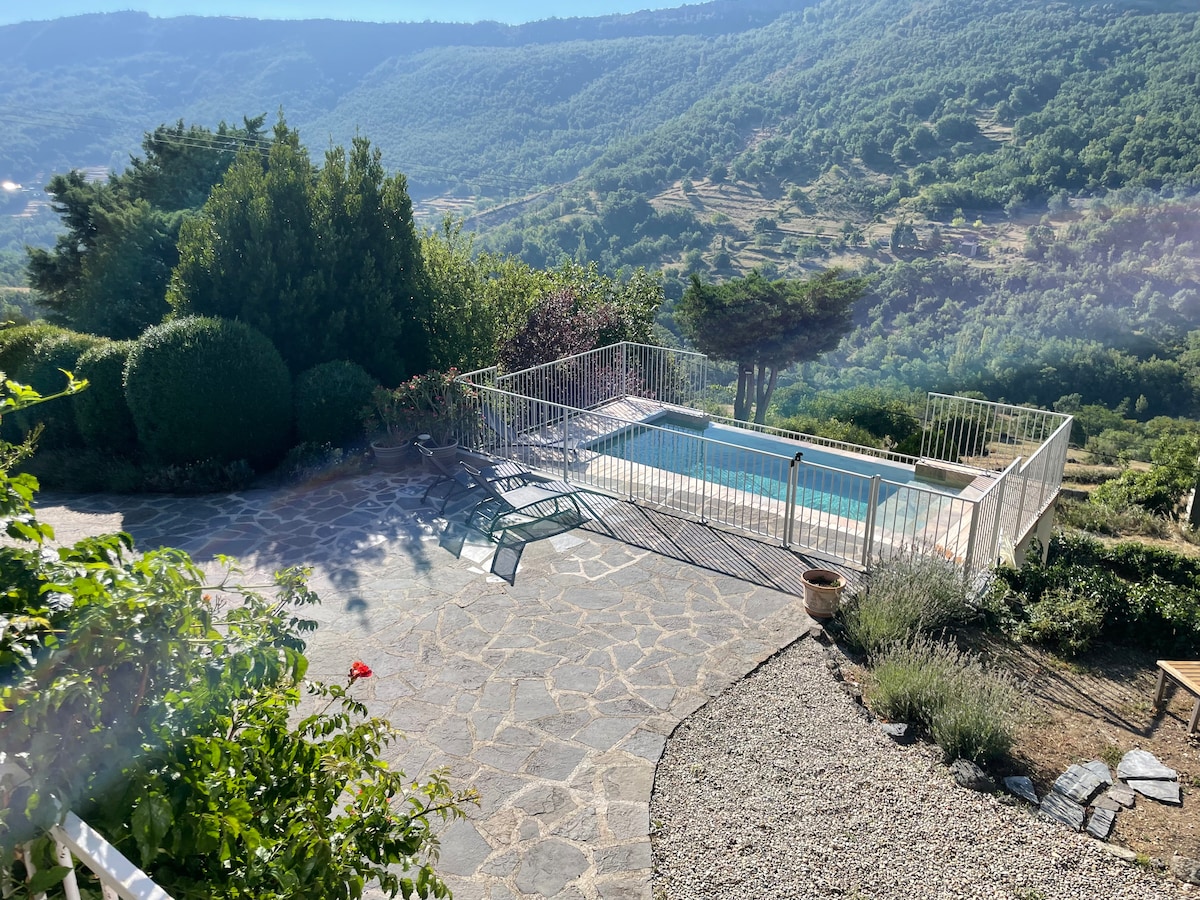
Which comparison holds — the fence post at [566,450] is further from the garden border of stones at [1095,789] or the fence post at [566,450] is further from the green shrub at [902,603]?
the garden border of stones at [1095,789]

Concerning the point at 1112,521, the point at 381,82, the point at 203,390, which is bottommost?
the point at 1112,521

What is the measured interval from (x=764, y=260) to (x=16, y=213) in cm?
6265

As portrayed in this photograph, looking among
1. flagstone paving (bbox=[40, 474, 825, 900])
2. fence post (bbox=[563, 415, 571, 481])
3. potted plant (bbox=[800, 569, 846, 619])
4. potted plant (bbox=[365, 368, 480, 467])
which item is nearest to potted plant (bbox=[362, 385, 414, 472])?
potted plant (bbox=[365, 368, 480, 467])

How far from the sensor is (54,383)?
1183cm

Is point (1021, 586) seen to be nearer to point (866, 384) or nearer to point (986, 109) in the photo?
point (866, 384)

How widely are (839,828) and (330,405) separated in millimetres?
8862

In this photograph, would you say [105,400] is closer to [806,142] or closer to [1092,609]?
[1092,609]

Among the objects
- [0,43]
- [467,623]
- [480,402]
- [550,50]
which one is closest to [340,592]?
[467,623]

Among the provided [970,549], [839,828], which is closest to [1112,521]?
[970,549]

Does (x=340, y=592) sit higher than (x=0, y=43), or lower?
lower

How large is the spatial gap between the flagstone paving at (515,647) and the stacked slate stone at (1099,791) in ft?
7.24

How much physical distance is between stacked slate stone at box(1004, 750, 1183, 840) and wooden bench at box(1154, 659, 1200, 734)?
2.34 ft

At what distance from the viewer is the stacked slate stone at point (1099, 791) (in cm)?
517

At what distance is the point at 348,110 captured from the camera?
9138cm
